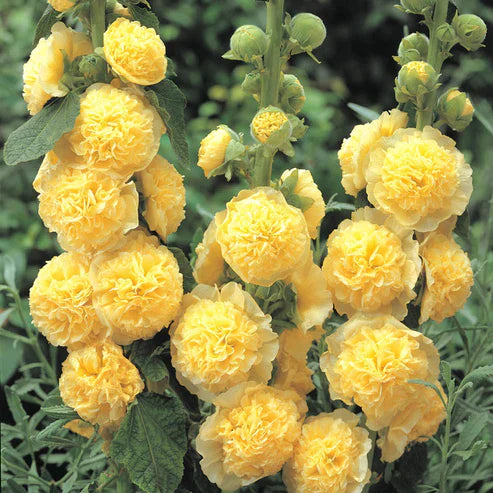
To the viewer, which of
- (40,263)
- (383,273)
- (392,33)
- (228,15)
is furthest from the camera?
(392,33)

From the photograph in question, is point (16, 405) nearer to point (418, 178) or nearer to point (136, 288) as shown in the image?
point (136, 288)

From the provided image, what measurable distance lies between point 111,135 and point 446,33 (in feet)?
0.97

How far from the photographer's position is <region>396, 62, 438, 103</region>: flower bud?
0.68 meters

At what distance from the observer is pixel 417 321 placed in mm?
742

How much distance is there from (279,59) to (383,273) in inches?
7.9

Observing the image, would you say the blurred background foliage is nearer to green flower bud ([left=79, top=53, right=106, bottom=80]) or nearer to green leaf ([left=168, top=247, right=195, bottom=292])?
green leaf ([left=168, top=247, right=195, bottom=292])

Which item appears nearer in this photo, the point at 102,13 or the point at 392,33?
the point at 102,13

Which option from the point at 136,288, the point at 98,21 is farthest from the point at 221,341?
the point at 98,21

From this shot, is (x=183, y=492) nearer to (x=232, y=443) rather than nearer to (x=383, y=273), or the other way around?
(x=232, y=443)

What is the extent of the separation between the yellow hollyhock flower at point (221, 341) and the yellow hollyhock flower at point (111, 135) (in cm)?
13

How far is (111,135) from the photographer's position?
2.16 feet

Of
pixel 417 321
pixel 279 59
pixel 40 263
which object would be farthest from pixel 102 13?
pixel 40 263

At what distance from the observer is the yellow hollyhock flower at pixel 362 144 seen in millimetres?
714

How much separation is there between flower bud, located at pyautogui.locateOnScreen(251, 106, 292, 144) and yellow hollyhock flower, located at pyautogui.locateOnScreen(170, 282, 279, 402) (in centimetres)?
13
